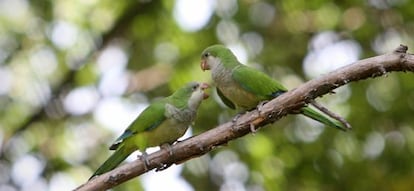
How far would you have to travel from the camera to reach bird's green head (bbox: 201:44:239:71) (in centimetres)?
242

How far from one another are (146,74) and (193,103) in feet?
10.9

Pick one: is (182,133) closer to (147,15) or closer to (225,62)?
(225,62)

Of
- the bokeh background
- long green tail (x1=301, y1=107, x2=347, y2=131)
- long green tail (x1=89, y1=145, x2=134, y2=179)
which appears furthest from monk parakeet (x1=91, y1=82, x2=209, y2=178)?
the bokeh background

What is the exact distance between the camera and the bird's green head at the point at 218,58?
2.42 m

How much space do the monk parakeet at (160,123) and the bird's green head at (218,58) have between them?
11 centimetres

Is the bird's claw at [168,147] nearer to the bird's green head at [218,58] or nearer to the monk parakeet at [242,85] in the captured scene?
the monk parakeet at [242,85]

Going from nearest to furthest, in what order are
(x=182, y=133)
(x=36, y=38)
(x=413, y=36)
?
(x=182, y=133) → (x=413, y=36) → (x=36, y=38)

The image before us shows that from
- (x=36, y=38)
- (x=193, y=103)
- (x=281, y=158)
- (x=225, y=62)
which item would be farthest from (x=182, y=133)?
A: (x=36, y=38)

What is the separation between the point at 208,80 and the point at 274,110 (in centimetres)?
285

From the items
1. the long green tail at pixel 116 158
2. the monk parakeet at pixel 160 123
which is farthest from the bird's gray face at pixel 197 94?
the long green tail at pixel 116 158

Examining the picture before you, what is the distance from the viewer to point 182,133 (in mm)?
2299

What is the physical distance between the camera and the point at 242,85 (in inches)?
90.6

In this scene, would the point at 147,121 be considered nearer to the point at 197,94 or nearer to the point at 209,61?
the point at 197,94

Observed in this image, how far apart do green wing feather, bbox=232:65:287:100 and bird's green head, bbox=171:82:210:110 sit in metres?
0.11
